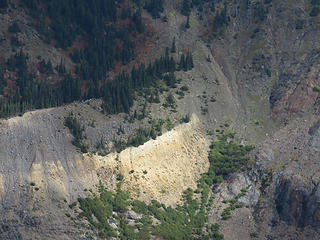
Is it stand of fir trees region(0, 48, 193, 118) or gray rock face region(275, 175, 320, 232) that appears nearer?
gray rock face region(275, 175, 320, 232)

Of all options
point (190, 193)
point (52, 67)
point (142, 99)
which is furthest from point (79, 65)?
point (190, 193)

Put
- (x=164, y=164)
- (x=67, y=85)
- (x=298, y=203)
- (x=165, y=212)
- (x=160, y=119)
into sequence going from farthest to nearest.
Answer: (x=67, y=85) < (x=160, y=119) < (x=164, y=164) < (x=298, y=203) < (x=165, y=212)

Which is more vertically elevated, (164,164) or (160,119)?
(160,119)

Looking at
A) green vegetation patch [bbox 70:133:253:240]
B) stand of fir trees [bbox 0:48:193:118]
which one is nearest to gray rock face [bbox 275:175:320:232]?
green vegetation patch [bbox 70:133:253:240]

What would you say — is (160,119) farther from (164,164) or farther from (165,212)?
(165,212)

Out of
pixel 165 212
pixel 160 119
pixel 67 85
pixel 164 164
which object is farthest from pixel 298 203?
pixel 67 85

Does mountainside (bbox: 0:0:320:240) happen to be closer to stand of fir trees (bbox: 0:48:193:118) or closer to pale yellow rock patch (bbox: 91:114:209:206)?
pale yellow rock patch (bbox: 91:114:209:206)

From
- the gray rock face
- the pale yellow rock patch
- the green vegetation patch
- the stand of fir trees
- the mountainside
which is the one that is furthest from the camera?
the stand of fir trees

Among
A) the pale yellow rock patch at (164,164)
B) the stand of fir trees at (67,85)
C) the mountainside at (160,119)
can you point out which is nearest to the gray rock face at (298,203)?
the mountainside at (160,119)

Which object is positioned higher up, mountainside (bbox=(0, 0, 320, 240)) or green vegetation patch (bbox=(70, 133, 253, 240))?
mountainside (bbox=(0, 0, 320, 240))
